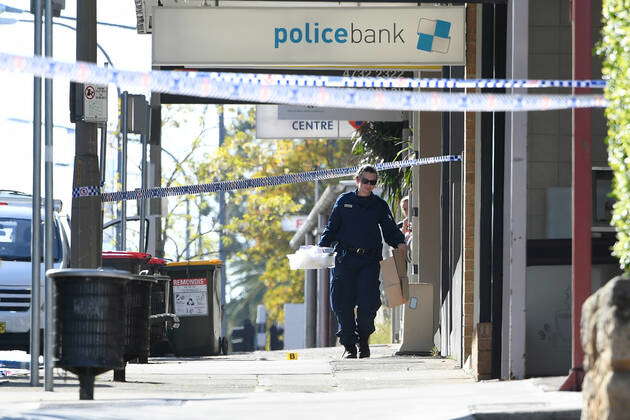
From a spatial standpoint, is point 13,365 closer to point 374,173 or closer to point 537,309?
point 374,173

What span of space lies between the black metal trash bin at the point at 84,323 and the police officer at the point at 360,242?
204 inches

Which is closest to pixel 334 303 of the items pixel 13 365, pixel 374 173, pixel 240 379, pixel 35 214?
pixel 374 173

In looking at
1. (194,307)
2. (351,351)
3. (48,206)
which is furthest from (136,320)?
(194,307)

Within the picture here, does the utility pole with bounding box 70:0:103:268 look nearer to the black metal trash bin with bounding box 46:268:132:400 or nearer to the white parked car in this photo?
the black metal trash bin with bounding box 46:268:132:400

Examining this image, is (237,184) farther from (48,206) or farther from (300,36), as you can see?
(48,206)

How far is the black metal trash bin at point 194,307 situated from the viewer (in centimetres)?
1942

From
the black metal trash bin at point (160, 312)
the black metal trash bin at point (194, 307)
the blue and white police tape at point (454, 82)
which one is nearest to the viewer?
the blue and white police tape at point (454, 82)

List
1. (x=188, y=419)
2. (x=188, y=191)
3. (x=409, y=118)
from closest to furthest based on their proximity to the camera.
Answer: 1. (x=188, y=419)
2. (x=188, y=191)
3. (x=409, y=118)

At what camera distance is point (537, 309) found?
1117 centimetres

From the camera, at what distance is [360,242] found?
14.8 metres

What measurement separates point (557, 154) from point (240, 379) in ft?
10.9

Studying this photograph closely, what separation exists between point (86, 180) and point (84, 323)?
10.2 ft

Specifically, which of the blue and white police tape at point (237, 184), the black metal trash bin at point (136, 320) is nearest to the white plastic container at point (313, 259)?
the blue and white police tape at point (237, 184)

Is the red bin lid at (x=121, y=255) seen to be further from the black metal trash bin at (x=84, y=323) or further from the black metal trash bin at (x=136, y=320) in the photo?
the black metal trash bin at (x=84, y=323)
